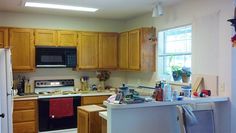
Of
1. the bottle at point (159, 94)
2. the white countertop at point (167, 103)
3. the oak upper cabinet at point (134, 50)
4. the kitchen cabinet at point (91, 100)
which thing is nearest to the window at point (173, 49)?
the oak upper cabinet at point (134, 50)

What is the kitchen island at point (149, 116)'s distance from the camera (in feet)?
9.66

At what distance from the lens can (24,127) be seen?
16.4 ft

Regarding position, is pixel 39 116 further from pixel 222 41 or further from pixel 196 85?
pixel 222 41

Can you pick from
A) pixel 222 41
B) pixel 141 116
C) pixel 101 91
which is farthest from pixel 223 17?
pixel 101 91

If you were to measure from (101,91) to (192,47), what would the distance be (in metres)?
2.44

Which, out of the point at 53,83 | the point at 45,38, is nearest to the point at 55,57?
the point at 45,38

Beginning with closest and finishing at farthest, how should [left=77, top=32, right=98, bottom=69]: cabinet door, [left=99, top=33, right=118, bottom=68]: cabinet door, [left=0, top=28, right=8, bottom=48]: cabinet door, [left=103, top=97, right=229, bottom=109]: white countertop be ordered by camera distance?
[left=103, top=97, right=229, bottom=109]: white countertop < [left=0, top=28, right=8, bottom=48]: cabinet door < [left=77, top=32, right=98, bottom=69]: cabinet door < [left=99, top=33, right=118, bottom=68]: cabinet door

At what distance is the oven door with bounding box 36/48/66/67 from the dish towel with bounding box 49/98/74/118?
783 millimetres

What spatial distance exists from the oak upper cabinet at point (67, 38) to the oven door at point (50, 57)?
152mm

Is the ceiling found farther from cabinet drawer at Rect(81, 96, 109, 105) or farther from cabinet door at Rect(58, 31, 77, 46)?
cabinet drawer at Rect(81, 96, 109, 105)

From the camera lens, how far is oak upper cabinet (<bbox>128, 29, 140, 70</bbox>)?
524 cm

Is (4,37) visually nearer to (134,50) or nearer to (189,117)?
(134,50)

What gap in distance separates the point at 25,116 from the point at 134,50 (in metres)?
2.48

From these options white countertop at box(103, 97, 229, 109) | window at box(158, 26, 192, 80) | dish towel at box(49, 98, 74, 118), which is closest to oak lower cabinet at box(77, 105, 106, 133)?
white countertop at box(103, 97, 229, 109)
